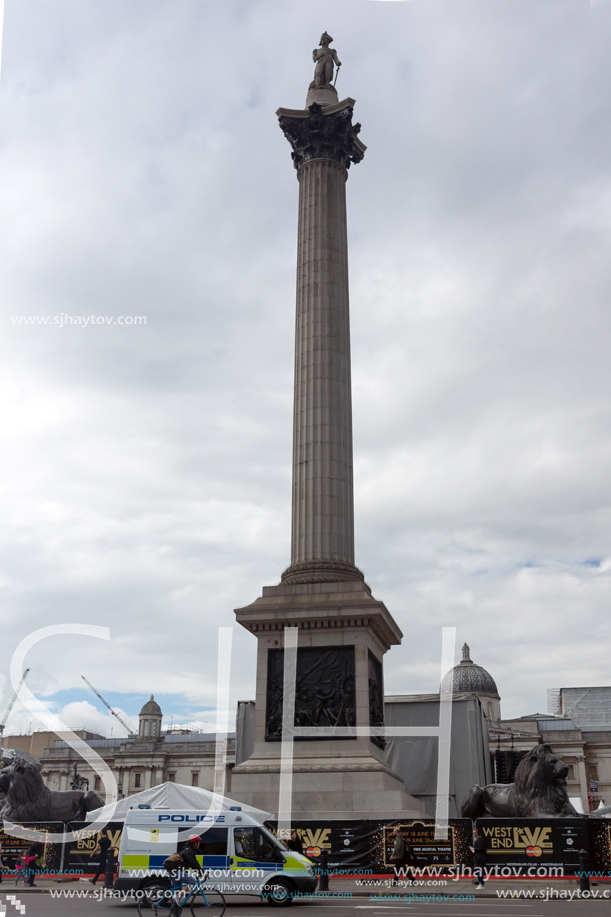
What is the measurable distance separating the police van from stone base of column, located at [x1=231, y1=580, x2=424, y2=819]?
762 centimetres

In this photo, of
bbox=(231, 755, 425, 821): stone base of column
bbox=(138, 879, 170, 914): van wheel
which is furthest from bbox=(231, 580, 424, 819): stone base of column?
bbox=(138, 879, 170, 914): van wheel

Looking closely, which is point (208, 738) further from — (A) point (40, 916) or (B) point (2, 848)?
(A) point (40, 916)

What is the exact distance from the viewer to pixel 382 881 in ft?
78.2

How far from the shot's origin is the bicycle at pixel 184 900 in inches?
656

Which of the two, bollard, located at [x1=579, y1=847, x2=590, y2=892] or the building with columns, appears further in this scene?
the building with columns

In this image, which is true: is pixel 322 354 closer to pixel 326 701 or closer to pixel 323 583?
pixel 323 583

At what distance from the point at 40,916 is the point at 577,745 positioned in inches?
4264

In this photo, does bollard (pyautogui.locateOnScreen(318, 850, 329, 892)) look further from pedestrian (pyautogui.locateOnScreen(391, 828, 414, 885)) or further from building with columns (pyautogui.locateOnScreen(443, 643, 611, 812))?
building with columns (pyautogui.locateOnScreen(443, 643, 611, 812))

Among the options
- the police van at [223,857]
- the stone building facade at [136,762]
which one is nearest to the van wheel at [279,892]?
the police van at [223,857]

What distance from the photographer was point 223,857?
1981 cm

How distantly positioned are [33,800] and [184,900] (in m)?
19.0

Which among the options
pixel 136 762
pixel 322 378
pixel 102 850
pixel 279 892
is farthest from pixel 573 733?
pixel 279 892

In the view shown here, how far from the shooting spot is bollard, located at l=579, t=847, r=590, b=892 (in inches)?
816

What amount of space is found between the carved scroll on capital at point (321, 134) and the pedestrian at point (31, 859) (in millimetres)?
30429
